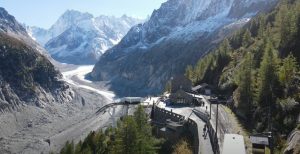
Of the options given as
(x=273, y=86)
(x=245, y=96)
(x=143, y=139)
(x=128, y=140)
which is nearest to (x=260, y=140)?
(x=143, y=139)

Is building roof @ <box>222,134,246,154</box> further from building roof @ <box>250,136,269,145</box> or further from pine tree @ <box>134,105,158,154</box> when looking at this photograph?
pine tree @ <box>134,105,158,154</box>

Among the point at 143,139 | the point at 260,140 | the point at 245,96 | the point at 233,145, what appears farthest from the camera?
the point at 245,96

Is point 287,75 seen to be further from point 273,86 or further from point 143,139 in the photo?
point 143,139

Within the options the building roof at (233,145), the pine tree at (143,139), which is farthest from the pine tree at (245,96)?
the building roof at (233,145)

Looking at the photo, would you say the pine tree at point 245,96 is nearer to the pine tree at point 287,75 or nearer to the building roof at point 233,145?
the pine tree at point 287,75

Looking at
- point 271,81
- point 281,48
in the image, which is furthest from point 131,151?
point 281,48

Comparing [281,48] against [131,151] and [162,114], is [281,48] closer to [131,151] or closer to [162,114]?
[162,114]

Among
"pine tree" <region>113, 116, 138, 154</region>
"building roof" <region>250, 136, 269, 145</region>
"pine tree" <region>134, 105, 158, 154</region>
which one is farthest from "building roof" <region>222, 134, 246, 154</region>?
"pine tree" <region>113, 116, 138, 154</region>

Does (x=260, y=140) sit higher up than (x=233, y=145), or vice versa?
(x=260, y=140)

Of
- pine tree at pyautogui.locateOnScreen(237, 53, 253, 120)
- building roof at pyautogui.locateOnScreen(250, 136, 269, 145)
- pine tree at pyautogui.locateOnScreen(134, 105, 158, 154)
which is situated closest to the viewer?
building roof at pyautogui.locateOnScreen(250, 136, 269, 145)
